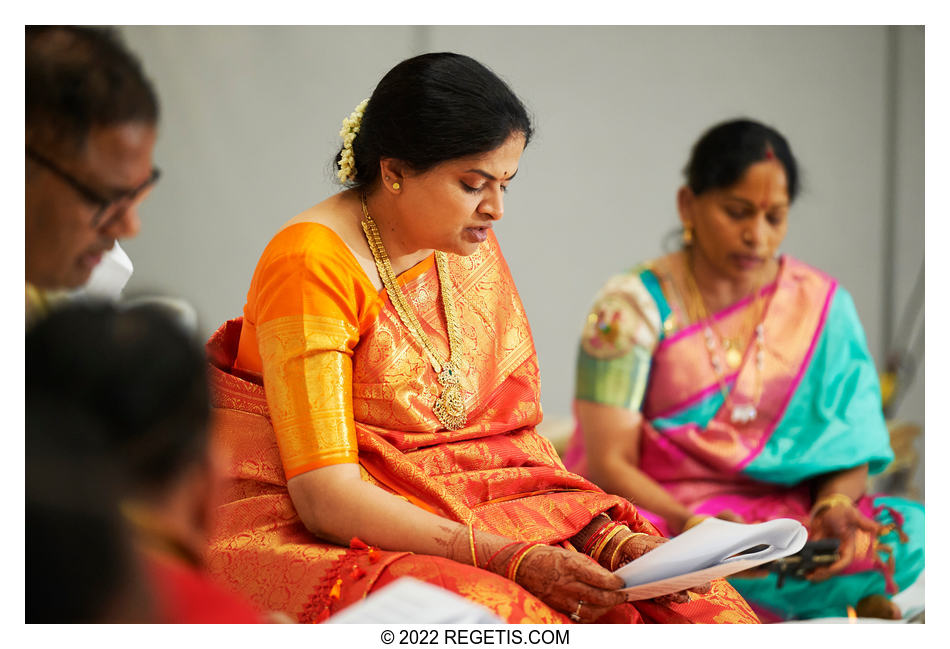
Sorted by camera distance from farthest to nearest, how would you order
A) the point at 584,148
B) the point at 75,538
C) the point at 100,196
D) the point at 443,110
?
the point at 584,148
the point at 443,110
the point at 100,196
the point at 75,538

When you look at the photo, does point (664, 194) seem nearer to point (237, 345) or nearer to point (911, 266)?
point (911, 266)

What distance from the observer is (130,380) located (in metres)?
0.89

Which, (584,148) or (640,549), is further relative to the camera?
(584,148)

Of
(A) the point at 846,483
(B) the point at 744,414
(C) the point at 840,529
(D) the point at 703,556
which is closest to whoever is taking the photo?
(D) the point at 703,556

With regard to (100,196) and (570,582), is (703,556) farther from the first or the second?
(100,196)

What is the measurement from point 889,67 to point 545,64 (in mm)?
1241

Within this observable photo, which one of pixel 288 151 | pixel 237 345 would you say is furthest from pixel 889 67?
pixel 237 345

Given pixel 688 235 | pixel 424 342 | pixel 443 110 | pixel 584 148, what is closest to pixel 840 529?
pixel 688 235

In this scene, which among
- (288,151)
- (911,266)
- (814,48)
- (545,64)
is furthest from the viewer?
(814,48)

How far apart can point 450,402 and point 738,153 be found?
1.52 meters

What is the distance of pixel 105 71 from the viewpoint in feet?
5.19

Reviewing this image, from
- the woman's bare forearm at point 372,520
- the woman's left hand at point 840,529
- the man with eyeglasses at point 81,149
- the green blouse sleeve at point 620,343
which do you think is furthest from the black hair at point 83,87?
the woman's left hand at point 840,529

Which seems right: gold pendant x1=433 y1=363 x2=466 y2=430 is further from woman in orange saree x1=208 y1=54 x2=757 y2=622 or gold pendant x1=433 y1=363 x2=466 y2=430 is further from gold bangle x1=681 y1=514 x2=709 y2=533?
gold bangle x1=681 y1=514 x2=709 y2=533
